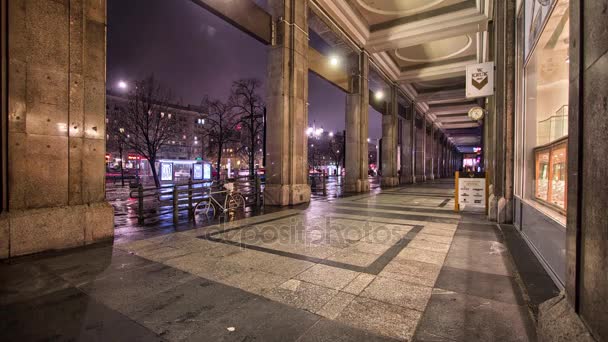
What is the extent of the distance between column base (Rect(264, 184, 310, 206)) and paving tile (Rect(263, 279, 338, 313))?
307 inches

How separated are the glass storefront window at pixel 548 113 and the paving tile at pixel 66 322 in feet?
18.1

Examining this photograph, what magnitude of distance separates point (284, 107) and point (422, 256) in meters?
8.33

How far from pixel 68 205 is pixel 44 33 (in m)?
3.11

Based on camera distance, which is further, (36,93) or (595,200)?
(36,93)

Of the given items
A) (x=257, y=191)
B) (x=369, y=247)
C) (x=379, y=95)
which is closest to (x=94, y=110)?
(x=369, y=247)

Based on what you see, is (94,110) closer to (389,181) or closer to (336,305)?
(336,305)

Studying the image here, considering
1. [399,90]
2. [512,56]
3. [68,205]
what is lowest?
[68,205]

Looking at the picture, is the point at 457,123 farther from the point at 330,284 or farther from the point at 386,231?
the point at 330,284

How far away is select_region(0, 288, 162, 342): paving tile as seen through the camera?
268 cm

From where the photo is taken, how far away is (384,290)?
3684 millimetres

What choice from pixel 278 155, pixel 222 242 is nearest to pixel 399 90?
pixel 278 155

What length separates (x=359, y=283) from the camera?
12.8ft

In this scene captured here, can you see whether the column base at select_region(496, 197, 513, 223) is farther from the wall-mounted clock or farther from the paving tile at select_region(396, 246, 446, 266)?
the wall-mounted clock

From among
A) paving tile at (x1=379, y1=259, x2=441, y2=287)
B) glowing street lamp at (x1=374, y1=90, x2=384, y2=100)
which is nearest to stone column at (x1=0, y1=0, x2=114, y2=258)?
paving tile at (x1=379, y1=259, x2=441, y2=287)
